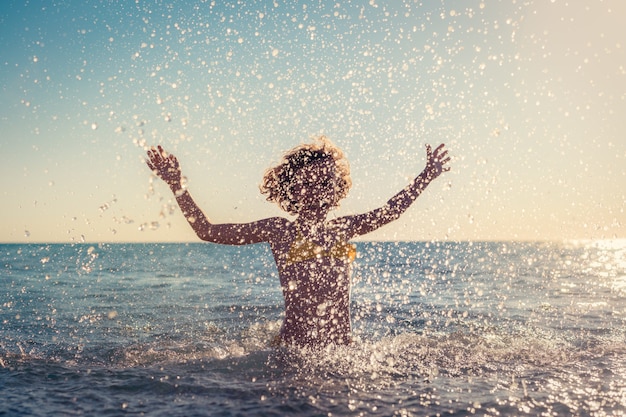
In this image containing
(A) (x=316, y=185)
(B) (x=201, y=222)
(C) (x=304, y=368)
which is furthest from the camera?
(A) (x=316, y=185)

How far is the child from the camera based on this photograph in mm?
4262

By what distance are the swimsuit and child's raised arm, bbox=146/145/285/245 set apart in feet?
0.77

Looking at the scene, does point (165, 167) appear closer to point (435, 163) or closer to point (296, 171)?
point (296, 171)

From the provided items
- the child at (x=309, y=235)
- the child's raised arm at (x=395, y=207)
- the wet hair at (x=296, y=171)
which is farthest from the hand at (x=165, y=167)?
the child's raised arm at (x=395, y=207)

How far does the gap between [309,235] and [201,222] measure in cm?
91

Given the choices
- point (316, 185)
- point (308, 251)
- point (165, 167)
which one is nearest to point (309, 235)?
point (308, 251)

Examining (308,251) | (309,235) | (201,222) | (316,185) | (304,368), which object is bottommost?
(304,368)

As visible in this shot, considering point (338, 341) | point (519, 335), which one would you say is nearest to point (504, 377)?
point (338, 341)

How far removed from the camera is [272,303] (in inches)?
452

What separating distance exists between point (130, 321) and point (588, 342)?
6875 millimetres

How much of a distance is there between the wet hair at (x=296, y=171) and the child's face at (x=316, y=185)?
4 cm

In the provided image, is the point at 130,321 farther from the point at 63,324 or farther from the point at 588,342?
the point at 588,342

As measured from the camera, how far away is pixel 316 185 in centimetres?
451

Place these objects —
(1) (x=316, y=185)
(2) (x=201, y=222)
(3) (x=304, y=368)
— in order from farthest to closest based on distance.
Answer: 1. (1) (x=316, y=185)
2. (2) (x=201, y=222)
3. (3) (x=304, y=368)
